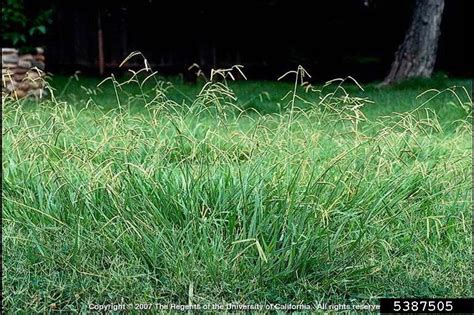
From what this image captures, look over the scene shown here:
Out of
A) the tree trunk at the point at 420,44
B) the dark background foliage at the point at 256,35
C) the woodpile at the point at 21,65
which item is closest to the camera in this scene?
the woodpile at the point at 21,65

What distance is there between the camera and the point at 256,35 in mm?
13812

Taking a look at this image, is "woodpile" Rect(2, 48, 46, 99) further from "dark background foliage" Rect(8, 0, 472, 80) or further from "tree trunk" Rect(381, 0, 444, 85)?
"tree trunk" Rect(381, 0, 444, 85)

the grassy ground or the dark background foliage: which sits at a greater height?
the grassy ground

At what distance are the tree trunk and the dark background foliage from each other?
6.67ft

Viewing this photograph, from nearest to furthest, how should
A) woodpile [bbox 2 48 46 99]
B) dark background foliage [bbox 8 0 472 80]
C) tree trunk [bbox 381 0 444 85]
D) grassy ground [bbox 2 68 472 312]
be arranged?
grassy ground [bbox 2 68 472 312] < woodpile [bbox 2 48 46 99] < tree trunk [bbox 381 0 444 85] < dark background foliage [bbox 8 0 472 80]

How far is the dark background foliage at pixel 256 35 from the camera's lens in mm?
13453

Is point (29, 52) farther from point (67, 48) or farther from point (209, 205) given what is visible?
point (209, 205)

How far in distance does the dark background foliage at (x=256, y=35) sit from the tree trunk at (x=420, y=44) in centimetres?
203

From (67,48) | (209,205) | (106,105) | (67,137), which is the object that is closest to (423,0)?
(106,105)

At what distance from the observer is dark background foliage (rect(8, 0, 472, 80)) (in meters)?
13.5

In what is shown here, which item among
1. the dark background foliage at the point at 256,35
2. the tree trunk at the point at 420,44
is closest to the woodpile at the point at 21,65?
the dark background foliage at the point at 256,35

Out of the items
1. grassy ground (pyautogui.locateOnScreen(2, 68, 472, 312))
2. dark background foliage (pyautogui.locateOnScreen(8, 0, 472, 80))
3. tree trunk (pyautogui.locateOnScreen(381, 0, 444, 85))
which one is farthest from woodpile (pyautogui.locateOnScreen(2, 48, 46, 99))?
grassy ground (pyautogui.locateOnScreen(2, 68, 472, 312))

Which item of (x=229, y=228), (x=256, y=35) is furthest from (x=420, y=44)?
(x=229, y=228)

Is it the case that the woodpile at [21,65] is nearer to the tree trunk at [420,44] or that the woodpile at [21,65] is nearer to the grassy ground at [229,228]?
the tree trunk at [420,44]
